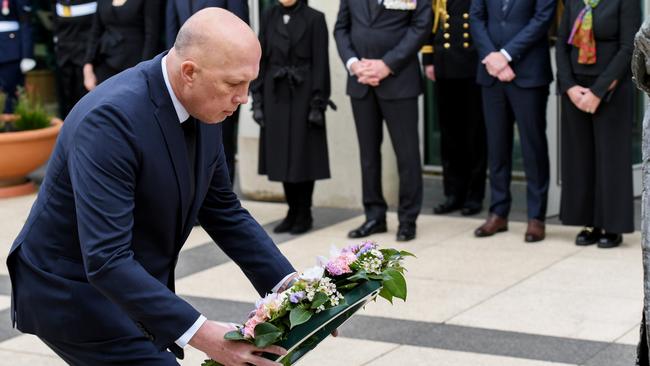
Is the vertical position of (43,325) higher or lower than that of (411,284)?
higher

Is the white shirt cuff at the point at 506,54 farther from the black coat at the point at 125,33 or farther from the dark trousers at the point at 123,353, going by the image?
the dark trousers at the point at 123,353

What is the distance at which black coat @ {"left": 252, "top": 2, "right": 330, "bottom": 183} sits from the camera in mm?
8836

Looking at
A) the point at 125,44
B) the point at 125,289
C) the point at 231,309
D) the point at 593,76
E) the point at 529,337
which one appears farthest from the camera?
the point at 125,44

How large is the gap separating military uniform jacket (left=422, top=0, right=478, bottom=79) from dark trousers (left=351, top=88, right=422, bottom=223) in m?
0.73

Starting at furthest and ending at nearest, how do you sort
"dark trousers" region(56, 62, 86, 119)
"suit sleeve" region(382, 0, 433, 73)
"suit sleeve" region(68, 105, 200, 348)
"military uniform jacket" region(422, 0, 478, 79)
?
"dark trousers" region(56, 62, 86, 119)
"military uniform jacket" region(422, 0, 478, 79)
"suit sleeve" region(382, 0, 433, 73)
"suit sleeve" region(68, 105, 200, 348)

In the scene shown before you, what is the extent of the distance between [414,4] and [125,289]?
560cm

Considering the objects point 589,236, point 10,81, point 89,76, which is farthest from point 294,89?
point 10,81

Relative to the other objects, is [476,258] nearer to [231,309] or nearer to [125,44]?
[231,309]

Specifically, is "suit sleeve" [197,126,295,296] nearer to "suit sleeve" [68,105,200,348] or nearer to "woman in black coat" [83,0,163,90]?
"suit sleeve" [68,105,200,348]

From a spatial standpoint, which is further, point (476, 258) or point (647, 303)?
point (476, 258)

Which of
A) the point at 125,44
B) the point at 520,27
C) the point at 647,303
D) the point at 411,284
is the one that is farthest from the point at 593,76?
the point at 647,303

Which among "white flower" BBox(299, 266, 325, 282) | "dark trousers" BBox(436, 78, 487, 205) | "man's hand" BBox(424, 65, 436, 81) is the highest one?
"white flower" BBox(299, 266, 325, 282)

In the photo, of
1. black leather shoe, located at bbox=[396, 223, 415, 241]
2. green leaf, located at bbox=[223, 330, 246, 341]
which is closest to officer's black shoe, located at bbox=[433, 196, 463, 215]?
black leather shoe, located at bbox=[396, 223, 415, 241]

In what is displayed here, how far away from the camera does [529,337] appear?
20.2 ft
